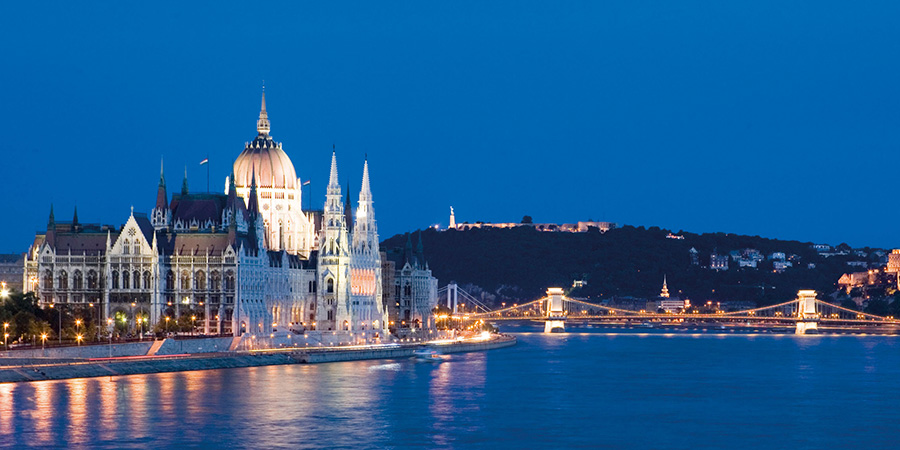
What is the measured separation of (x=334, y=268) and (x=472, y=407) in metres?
62.0

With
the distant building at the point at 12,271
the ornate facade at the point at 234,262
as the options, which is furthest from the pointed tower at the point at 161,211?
the distant building at the point at 12,271

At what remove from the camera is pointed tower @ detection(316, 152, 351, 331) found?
454 feet

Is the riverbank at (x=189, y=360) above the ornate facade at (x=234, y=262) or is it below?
below

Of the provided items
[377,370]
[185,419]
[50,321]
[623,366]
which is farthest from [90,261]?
[185,419]

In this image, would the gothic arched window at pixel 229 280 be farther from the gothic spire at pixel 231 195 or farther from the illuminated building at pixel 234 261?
the gothic spire at pixel 231 195

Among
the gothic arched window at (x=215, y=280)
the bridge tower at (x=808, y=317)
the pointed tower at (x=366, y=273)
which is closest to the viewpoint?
the gothic arched window at (x=215, y=280)

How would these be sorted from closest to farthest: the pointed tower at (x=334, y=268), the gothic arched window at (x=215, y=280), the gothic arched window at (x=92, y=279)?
the gothic arched window at (x=215, y=280), the gothic arched window at (x=92, y=279), the pointed tower at (x=334, y=268)

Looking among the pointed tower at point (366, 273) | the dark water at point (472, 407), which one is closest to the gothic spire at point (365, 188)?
the pointed tower at point (366, 273)

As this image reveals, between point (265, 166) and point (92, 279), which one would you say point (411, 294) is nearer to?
point (265, 166)

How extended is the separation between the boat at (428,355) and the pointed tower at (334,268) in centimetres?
1689

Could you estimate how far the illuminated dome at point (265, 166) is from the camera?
14538cm

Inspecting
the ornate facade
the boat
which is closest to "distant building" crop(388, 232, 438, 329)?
the ornate facade

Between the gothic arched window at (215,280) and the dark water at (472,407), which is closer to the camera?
the dark water at (472,407)

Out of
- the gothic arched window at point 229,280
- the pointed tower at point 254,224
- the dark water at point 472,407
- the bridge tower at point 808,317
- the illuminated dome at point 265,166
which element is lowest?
the dark water at point 472,407
